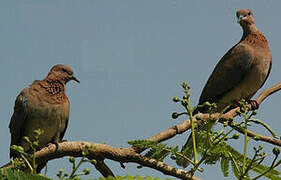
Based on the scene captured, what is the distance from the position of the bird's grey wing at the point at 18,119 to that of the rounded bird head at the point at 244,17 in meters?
3.41

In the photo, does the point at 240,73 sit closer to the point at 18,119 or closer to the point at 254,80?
the point at 254,80

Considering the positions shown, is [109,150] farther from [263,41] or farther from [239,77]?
[263,41]

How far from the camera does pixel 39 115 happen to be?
17.9 ft

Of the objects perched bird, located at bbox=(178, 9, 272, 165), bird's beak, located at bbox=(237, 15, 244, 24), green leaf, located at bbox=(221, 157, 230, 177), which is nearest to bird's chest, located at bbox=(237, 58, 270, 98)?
perched bird, located at bbox=(178, 9, 272, 165)

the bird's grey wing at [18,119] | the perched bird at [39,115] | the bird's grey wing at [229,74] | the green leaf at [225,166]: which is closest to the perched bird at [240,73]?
the bird's grey wing at [229,74]

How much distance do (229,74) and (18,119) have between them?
9.58ft

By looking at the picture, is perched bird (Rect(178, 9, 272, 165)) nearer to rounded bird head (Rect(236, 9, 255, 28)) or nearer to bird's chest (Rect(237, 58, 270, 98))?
bird's chest (Rect(237, 58, 270, 98))

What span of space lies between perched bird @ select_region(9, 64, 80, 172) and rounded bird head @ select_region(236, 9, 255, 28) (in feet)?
9.65

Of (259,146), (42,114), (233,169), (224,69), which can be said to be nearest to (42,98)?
(42,114)

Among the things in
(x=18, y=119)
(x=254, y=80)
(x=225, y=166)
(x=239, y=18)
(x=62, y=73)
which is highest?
(x=239, y=18)

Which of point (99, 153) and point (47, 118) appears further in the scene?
point (47, 118)

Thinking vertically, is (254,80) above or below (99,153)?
above

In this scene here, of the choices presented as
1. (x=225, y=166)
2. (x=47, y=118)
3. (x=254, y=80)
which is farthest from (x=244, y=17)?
(x=225, y=166)

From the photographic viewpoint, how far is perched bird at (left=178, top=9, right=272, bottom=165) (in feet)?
20.6
